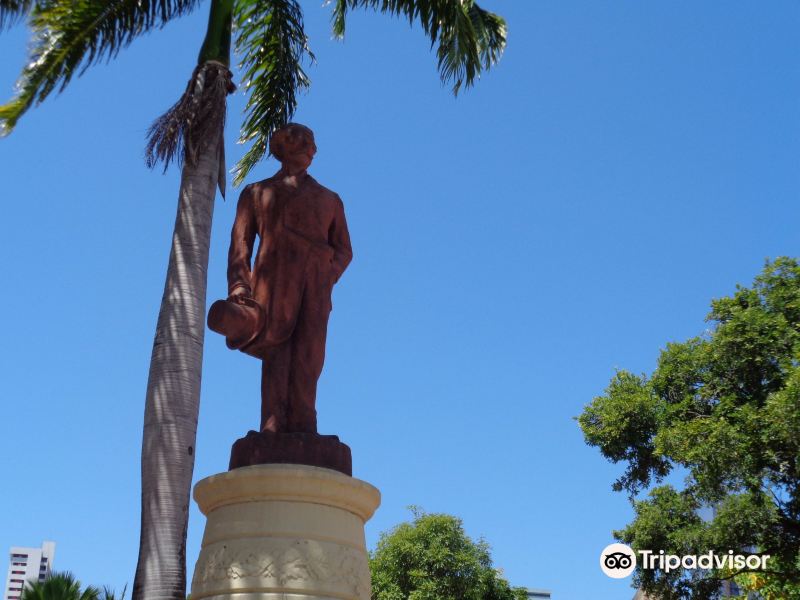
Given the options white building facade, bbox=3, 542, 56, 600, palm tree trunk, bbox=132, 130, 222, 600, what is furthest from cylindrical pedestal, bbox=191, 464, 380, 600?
white building facade, bbox=3, 542, 56, 600

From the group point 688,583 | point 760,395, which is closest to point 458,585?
point 688,583

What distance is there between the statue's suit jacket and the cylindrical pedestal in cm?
102

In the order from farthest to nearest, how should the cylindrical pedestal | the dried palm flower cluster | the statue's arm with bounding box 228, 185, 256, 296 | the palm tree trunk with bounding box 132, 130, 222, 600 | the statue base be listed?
the dried palm flower cluster < the palm tree trunk with bounding box 132, 130, 222, 600 < the statue's arm with bounding box 228, 185, 256, 296 < the statue base < the cylindrical pedestal

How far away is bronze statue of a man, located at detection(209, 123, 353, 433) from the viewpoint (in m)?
6.41

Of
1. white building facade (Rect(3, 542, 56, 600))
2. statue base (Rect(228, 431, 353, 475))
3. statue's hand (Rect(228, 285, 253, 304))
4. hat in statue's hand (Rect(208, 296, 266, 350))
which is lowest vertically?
statue base (Rect(228, 431, 353, 475))

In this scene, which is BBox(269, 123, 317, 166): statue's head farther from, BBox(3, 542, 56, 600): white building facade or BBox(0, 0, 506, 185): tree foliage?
BBox(3, 542, 56, 600): white building facade

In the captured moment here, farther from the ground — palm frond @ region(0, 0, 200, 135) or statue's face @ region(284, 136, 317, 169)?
palm frond @ region(0, 0, 200, 135)

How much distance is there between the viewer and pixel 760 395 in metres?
17.3

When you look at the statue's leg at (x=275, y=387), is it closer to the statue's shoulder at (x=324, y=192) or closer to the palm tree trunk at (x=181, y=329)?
the statue's shoulder at (x=324, y=192)

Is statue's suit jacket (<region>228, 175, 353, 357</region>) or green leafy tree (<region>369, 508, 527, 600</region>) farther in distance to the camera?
green leafy tree (<region>369, 508, 527, 600</region>)

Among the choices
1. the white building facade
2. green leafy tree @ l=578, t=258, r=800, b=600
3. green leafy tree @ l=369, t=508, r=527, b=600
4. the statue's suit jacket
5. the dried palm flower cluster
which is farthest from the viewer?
the white building facade

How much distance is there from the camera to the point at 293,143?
7098 millimetres

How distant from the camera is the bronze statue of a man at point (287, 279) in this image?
641cm

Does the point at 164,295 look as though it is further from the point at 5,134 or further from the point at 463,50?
the point at 463,50
